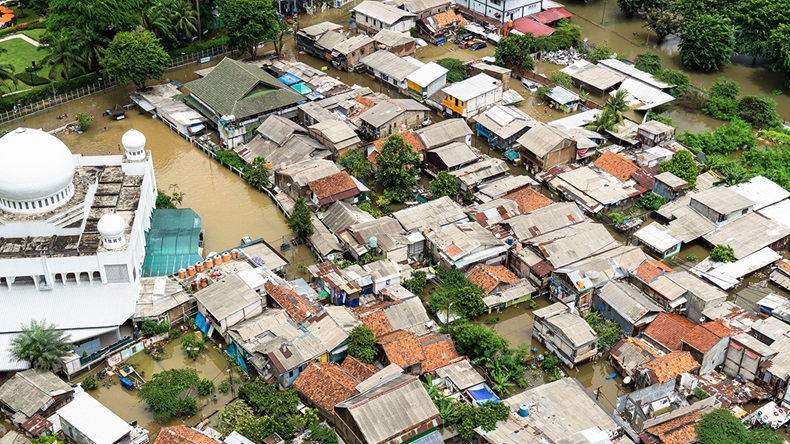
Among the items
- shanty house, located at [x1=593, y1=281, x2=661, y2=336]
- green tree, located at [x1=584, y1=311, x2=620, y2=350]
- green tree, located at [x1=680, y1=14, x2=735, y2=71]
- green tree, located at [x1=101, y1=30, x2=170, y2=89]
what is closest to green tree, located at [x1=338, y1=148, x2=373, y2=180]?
green tree, located at [x1=101, y1=30, x2=170, y2=89]

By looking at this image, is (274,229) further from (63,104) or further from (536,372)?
(63,104)

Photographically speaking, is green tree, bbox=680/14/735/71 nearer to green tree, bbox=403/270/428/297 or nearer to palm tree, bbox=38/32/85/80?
green tree, bbox=403/270/428/297

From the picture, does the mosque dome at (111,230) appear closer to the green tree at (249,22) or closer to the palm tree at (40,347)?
the palm tree at (40,347)

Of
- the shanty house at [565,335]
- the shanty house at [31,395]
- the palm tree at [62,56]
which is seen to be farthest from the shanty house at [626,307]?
the palm tree at [62,56]

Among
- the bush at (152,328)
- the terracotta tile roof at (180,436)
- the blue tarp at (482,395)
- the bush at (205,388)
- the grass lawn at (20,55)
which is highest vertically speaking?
the grass lawn at (20,55)

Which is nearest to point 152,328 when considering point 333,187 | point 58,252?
point 58,252

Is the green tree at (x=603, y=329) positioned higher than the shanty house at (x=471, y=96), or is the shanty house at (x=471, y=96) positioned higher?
the shanty house at (x=471, y=96)

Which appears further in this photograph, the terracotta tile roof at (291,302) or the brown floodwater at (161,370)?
the terracotta tile roof at (291,302)
